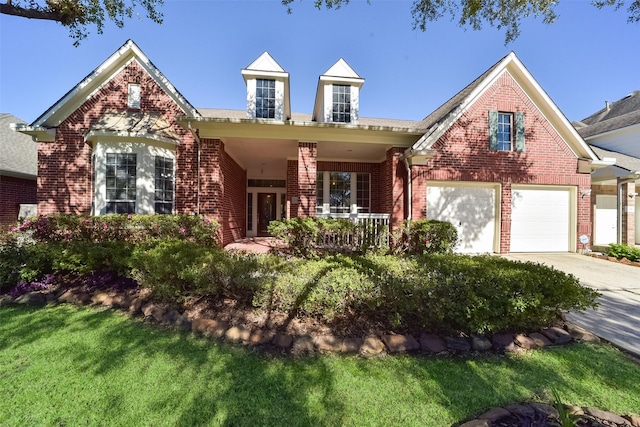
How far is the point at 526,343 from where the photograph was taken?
368 cm

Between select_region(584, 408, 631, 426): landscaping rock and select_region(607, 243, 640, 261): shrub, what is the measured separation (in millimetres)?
10132

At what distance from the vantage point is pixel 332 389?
2.77 meters

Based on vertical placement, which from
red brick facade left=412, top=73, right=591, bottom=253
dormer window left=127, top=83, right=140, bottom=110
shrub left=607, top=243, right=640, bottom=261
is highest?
dormer window left=127, top=83, right=140, bottom=110

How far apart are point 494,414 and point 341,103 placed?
10.8m

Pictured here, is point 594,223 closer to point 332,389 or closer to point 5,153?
point 332,389

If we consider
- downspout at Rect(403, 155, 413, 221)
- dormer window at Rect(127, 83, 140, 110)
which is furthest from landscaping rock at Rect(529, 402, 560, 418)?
dormer window at Rect(127, 83, 140, 110)

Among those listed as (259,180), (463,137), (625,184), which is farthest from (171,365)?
(625,184)

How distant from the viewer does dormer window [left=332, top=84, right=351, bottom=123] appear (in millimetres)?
11156

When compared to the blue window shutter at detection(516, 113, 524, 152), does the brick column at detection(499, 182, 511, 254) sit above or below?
below

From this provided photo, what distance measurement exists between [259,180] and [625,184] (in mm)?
16301

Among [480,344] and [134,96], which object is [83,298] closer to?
[480,344]

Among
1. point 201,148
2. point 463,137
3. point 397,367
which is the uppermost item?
point 463,137

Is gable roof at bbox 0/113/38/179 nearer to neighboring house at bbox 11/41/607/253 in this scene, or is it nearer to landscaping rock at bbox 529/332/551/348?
neighboring house at bbox 11/41/607/253

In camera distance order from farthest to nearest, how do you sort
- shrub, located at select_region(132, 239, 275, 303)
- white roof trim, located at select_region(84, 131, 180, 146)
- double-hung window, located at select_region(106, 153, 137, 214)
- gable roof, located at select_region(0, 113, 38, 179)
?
gable roof, located at select_region(0, 113, 38, 179), double-hung window, located at select_region(106, 153, 137, 214), white roof trim, located at select_region(84, 131, 180, 146), shrub, located at select_region(132, 239, 275, 303)
